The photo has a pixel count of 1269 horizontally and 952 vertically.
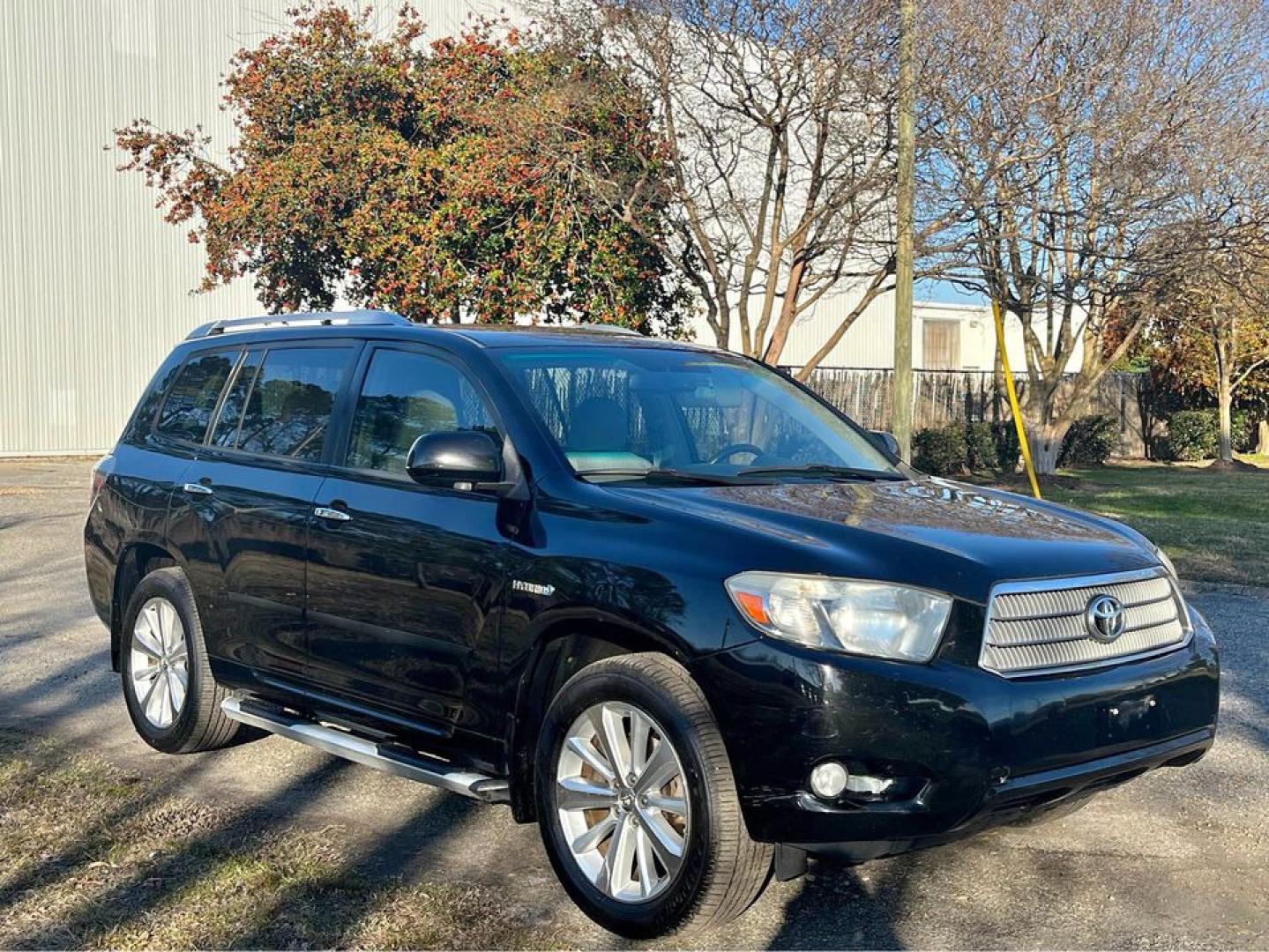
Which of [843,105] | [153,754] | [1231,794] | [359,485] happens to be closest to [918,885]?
[1231,794]

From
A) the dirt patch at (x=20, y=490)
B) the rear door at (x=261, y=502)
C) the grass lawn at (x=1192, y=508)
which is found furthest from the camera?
the dirt patch at (x=20, y=490)

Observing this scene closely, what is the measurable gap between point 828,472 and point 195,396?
10.3ft

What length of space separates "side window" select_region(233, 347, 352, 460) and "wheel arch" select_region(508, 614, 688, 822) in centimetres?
159

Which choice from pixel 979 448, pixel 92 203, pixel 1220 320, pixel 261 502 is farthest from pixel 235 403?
pixel 1220 320

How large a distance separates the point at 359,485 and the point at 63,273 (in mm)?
27046

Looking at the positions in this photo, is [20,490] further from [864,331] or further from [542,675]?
[864,331]

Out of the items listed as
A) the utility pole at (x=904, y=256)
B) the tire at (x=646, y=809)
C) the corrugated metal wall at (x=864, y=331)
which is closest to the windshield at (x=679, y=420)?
the tire at (x=646, y=809)

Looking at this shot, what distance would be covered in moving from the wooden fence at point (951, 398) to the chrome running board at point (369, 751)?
731 inches

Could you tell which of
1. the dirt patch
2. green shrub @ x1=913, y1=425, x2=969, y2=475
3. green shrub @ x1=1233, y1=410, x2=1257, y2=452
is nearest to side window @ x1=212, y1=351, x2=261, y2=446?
the dirt patch

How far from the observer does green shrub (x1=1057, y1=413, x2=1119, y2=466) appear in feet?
105

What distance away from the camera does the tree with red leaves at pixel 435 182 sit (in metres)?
20.4

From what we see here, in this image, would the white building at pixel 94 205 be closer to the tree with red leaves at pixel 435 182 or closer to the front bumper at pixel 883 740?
the tree with red leaves at pixel 435 182

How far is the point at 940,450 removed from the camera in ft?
87.6

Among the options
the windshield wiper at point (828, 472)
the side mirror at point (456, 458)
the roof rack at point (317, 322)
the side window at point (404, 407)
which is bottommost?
the windshield wiper at point (828, 472)
